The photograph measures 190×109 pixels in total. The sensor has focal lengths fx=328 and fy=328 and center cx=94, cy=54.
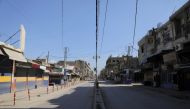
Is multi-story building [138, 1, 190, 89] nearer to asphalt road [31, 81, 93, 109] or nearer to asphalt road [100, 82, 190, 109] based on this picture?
asphalt road [100, 82, 190, 109]

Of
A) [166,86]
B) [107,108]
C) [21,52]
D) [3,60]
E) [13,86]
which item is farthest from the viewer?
[166,86]

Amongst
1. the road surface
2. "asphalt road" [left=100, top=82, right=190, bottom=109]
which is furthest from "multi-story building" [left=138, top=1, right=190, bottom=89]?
the road surface

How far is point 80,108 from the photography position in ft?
65.7

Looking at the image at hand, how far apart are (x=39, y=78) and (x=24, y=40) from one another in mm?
13685

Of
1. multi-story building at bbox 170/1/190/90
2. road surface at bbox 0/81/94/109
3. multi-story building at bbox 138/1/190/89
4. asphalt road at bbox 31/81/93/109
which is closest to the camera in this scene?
road surface at bbox 0/81/94/109

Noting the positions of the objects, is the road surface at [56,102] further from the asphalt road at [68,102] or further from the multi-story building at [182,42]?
the multi-story building at [182,42]

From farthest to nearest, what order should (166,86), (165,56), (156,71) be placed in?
(156,71) → (166,86) → (165,56)

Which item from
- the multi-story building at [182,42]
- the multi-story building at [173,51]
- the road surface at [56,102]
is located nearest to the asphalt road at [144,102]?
the road surface at [56,102]

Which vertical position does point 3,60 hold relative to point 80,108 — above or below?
above

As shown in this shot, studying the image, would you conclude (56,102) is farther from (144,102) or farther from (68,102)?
(144,102)

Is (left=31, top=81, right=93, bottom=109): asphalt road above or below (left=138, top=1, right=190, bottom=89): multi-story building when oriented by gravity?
below

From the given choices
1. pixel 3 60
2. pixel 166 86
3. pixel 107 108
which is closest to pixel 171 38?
pixel 166 86

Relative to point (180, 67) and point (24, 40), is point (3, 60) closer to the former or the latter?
point (24, 40)

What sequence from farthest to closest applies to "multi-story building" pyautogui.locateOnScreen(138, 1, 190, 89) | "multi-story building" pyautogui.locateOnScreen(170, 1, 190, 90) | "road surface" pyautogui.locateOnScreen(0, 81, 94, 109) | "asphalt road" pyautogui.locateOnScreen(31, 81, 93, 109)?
"multi-story building" pyautogui.locateOnScreen(138, 1, 190, 89) < "multi-story building" pyautogui.locateOnScreen(170, 1, 190, 90) < "asphalt road" pyautogui.locateOnScreen(31, 81, 93, 109) < "road surface" pyautogui.locateOnScreen(0, 81, 94, 109)
